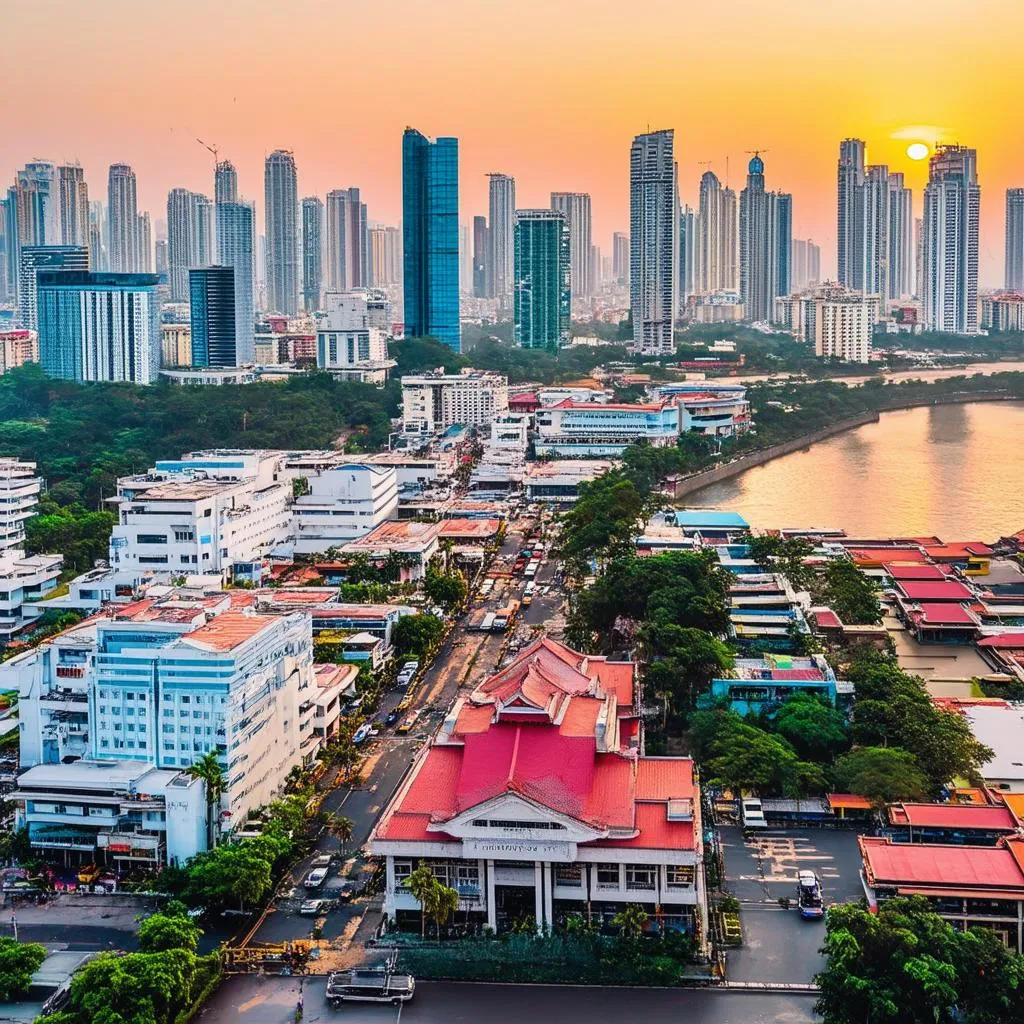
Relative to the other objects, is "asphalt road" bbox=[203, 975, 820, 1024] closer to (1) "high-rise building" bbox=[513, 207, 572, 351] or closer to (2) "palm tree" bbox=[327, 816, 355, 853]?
(2) "palm tree" bbox=[327, 816, 355, 853]

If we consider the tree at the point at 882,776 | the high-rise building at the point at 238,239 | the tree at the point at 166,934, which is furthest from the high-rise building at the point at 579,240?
the tree at the point at 166,934

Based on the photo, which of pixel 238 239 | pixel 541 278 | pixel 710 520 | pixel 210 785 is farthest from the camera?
pixel 238 239

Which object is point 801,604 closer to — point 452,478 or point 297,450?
point 452,478

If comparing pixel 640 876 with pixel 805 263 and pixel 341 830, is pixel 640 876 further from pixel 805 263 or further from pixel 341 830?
pixel 805 263

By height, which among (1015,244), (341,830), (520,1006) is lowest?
(520,1006)

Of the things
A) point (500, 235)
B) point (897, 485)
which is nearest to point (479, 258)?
point (500, 235)

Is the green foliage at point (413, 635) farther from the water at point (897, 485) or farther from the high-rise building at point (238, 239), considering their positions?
the high-rise building at point (238, 239)
